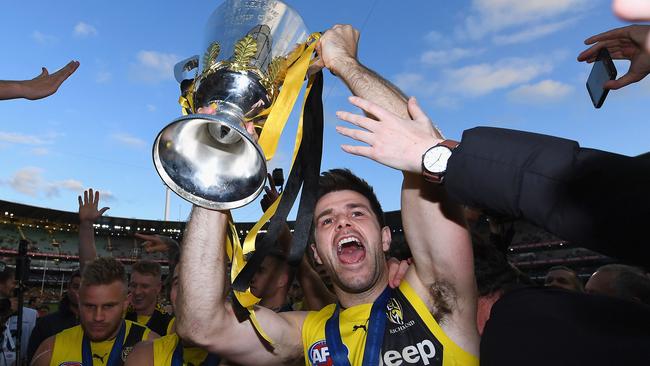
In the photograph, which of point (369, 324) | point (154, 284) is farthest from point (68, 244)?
point (369, 324)

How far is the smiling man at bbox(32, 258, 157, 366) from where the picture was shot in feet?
13.9

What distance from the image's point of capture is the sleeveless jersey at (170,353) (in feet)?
11.7

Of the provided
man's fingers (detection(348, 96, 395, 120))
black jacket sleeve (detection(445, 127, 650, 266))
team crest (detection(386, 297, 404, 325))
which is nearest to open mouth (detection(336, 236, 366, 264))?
team crest (detection(386, 297, 404, 325))

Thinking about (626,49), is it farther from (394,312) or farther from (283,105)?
(394,312)

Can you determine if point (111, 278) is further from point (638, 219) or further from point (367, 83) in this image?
point (638, 219)

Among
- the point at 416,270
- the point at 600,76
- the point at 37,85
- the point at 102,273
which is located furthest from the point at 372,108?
the point at 102,273

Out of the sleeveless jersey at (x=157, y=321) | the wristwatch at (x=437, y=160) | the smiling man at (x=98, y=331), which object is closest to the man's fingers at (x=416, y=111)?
the wristwatch at (x=437, y=160)

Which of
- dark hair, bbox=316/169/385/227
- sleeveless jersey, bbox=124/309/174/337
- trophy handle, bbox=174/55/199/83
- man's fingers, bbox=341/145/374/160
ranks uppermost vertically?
trophy handle, bbox=174/55/199/83

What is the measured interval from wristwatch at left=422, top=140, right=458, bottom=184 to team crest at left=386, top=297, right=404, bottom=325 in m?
1.38

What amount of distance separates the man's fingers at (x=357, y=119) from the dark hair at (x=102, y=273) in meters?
3.53

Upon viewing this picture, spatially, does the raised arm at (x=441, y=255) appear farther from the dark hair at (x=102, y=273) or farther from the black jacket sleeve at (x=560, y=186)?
the dark hair at (x=102, y=273)

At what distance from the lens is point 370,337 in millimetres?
2467

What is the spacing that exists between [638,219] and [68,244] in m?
58.5

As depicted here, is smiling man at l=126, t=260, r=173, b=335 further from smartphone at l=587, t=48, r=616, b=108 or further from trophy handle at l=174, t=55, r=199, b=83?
smartphone at l=587, t=48, r=616, b=108
